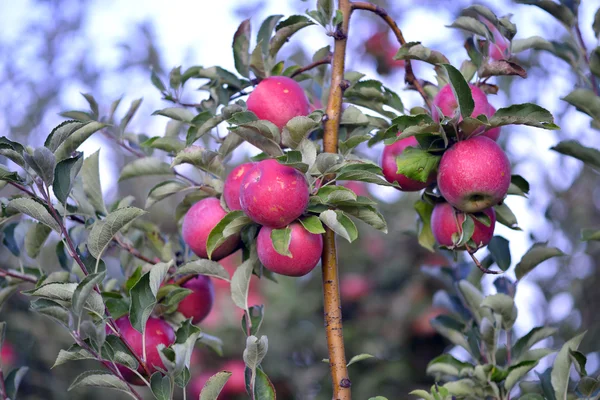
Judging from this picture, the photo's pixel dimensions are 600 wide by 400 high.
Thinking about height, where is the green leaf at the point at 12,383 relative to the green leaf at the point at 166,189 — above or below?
below

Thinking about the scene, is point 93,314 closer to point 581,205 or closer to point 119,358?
point 119,358

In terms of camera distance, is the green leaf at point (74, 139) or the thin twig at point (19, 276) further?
the thin twig at point (19, 276)

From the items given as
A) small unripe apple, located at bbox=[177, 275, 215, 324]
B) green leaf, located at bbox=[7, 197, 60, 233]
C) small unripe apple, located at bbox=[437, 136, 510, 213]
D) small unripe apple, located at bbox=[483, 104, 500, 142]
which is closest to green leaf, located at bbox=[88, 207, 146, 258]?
green leaf, located at bbox=[7, 197, 60, 233]

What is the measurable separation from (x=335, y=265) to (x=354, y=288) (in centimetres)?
199

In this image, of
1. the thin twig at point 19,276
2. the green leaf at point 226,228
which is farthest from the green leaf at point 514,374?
the thin twig at point 19,276

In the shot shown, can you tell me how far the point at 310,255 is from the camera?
40.2 inches

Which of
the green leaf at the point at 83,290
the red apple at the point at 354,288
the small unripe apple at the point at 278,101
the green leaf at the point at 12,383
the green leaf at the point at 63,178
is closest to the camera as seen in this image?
the green leaf at the point at 83,290

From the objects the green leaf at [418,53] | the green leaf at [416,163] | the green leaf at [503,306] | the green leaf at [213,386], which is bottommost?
the green leaf at [503,306]

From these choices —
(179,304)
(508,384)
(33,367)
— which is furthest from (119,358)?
(33,367)

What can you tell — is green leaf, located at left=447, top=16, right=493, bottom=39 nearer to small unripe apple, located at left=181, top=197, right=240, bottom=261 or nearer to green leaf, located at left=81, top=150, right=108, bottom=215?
small unripe apple, located at left=181, top=197, right=240, bottom=261

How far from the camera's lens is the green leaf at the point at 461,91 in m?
1.00

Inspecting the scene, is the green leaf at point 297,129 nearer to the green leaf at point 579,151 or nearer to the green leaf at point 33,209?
the green leaf at point 33,209

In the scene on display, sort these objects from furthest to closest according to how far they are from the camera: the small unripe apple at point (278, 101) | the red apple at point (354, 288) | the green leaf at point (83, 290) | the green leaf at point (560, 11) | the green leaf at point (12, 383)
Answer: the red apple at point (354, 288)
the green leaf at point (560, 11)
the green leaf at point (12, 383)
the small unripe apple at point (278, 101)
the green leaf at point (83, 290)

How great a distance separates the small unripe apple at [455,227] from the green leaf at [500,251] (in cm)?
21
